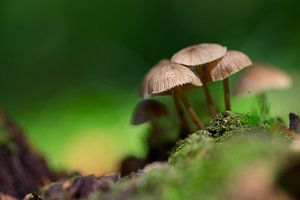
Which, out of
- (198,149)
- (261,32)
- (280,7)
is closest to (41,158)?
(198,149)

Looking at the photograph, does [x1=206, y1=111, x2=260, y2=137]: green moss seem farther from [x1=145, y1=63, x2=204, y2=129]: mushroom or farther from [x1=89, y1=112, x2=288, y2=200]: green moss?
[x1=89, y1=112, x2=288, y2=200]: green moss

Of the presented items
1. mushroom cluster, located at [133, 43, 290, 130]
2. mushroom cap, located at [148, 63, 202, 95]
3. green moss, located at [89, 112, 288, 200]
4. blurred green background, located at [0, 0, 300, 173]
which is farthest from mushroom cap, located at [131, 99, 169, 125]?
blurred green background, located at [0, 0, 300, 173]

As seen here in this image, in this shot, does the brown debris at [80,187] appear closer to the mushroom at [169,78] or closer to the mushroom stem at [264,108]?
the mushroom at [169,78]

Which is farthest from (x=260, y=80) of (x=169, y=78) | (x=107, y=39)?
(x=107, y=39)

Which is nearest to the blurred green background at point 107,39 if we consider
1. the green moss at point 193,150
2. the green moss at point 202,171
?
the green moss at point 193,150

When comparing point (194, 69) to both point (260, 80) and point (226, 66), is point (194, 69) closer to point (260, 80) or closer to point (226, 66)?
point (226, 66)

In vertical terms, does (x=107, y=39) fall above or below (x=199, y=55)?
below

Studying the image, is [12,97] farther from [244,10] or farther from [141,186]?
[141,186]

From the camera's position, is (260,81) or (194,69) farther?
(260,81)
